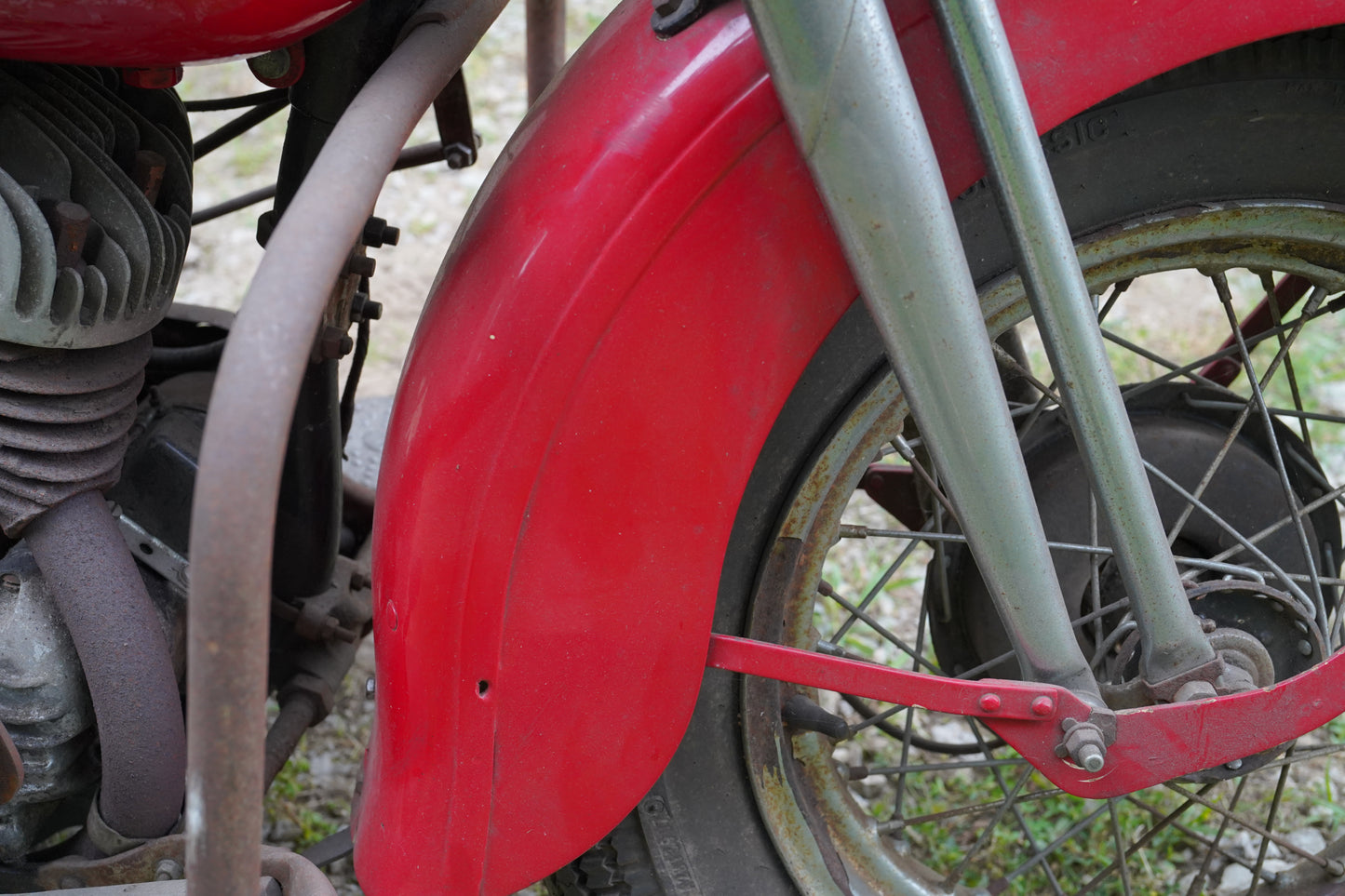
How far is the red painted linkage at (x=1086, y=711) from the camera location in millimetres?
971

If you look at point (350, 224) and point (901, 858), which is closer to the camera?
point (350, 224)

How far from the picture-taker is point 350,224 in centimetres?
75

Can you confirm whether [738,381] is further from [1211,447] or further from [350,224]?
[1211,447]

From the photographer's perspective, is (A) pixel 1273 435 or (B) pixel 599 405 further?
(A) pixel 1273 435

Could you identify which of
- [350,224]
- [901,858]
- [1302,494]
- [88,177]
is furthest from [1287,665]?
[88,177]

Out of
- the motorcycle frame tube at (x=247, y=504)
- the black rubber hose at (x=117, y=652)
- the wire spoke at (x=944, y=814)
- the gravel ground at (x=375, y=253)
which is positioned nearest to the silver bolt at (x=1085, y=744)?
the wire spoke at (x=944, y=814)

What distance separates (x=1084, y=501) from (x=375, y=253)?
2137 millimetres

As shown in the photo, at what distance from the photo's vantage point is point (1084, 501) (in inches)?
51.1

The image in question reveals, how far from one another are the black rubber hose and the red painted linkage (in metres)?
0.52

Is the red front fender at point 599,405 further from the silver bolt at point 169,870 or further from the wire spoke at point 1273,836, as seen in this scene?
the wire spoke at point 1273,836

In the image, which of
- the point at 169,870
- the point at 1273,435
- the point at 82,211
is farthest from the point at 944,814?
the point at 82,211

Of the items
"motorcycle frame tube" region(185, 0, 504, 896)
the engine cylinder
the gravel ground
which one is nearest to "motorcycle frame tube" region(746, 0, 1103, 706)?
"motorcycle frame tube" region(185, 0, 504, 896)

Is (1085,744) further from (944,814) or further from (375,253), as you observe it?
(375,253)

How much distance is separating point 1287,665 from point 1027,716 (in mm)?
496
